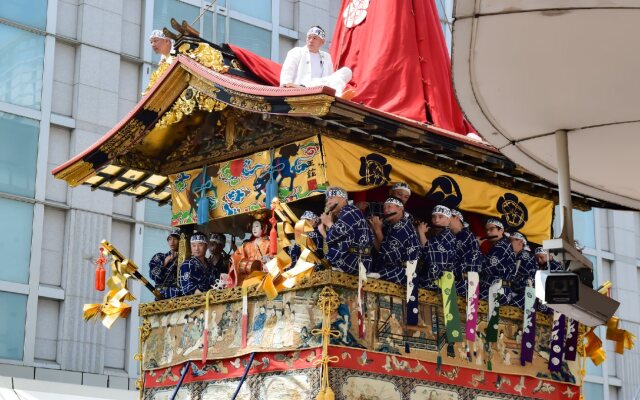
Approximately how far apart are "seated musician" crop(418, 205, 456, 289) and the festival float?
0.14m

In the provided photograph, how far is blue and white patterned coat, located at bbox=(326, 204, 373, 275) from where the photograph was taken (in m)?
10.8

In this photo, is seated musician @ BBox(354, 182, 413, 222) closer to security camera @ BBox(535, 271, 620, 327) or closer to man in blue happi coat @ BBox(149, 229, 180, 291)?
man in blue happi coat @ BBox(149, 229, 180, 291)

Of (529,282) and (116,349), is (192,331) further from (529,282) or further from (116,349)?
(116,349)

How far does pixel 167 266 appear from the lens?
1323 centimetres

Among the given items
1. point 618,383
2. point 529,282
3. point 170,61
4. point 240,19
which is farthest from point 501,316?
point 618,383

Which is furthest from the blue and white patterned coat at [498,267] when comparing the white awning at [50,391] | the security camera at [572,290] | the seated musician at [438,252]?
the white awning at [50,391]

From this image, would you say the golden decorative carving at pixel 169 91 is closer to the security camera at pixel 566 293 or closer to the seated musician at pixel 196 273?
the seated musician at pixel 196 273

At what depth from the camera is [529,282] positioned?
12.4m

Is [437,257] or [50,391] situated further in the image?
[50,391]

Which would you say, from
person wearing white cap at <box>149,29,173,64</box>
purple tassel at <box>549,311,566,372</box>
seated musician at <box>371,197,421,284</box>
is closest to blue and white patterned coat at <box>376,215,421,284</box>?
seated musician at <box>371,197,421,284</box>

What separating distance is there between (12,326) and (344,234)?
7860 mm

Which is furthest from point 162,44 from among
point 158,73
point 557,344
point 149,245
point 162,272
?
point 149,245

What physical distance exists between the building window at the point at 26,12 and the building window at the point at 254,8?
11.5 feet

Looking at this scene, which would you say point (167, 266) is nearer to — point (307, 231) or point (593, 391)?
point (307, 231)
